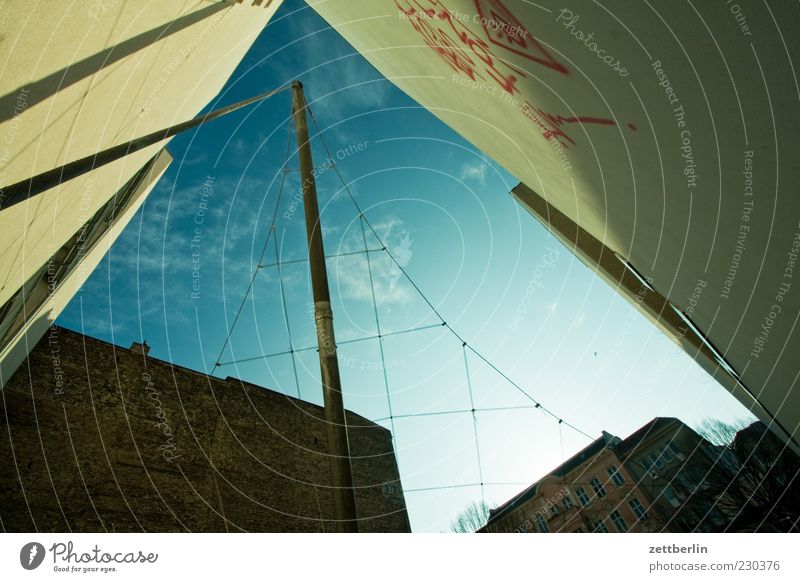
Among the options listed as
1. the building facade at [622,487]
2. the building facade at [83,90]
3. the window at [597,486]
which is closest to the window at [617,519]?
the building facade at [622,487]

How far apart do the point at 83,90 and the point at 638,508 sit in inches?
1479

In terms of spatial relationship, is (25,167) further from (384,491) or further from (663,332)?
(384,491)

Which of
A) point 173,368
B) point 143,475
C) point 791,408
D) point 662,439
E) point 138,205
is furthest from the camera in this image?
point 662,439

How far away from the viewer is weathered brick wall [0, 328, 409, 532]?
10.7 m

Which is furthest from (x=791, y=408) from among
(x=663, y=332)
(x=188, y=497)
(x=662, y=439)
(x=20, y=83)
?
(x=662, y=439)

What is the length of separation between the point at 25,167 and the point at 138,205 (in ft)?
24.1

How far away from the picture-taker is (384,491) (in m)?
17.3

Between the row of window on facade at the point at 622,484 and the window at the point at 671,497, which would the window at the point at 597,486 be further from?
the window at the point at 671,497

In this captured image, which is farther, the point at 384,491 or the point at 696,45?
the point at 384,491

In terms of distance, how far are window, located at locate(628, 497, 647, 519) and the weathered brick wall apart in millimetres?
21256

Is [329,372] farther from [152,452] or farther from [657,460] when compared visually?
[657,460]

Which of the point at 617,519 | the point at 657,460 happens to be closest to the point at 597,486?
the point at 617,519

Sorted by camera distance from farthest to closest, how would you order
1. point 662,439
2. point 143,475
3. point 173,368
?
point 662,439, point 173,368, point 143,475
